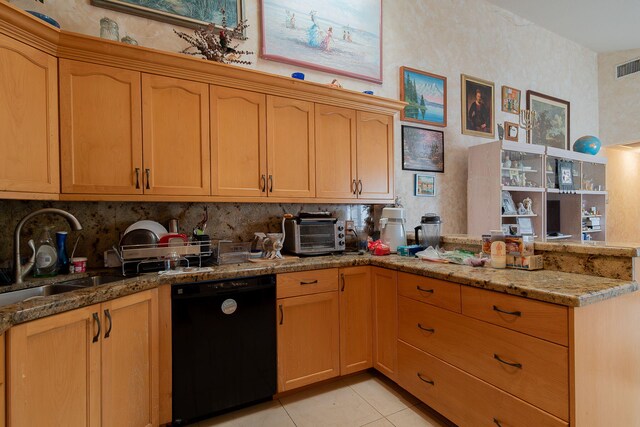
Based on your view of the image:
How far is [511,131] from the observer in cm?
399

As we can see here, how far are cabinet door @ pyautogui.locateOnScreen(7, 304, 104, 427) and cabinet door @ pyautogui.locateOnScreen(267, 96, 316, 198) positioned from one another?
131 centimetres

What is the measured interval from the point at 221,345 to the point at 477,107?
3696mm

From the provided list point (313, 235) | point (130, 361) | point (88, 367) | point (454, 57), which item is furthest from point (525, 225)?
point (88, 367)

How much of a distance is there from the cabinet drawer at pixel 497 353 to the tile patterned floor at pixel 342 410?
42cm

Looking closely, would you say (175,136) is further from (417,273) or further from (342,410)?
(342,410)

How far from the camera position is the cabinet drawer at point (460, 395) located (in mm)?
1363

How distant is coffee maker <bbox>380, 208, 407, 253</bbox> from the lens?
8.61 feet

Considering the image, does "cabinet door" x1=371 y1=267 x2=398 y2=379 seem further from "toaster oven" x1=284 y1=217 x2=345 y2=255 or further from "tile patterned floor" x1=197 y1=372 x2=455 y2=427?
"toaster oven" x1=284 y1=217 x2=345 y2=255

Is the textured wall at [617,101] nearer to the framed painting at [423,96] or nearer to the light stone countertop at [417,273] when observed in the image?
the framed painting at [423,96]

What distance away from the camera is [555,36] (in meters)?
4.46

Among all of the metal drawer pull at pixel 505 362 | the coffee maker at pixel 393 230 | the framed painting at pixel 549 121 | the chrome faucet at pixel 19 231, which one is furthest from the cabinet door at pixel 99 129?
the framed painting at pixel 549 121

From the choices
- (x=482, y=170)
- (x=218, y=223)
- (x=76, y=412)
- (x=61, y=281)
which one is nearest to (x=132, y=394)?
(x=76, y=412)

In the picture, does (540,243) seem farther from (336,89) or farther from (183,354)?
(183,354)

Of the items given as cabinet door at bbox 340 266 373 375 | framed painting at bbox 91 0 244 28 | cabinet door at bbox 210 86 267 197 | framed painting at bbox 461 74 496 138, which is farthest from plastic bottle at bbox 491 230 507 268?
framed painting at bbox 91 0 244 28
